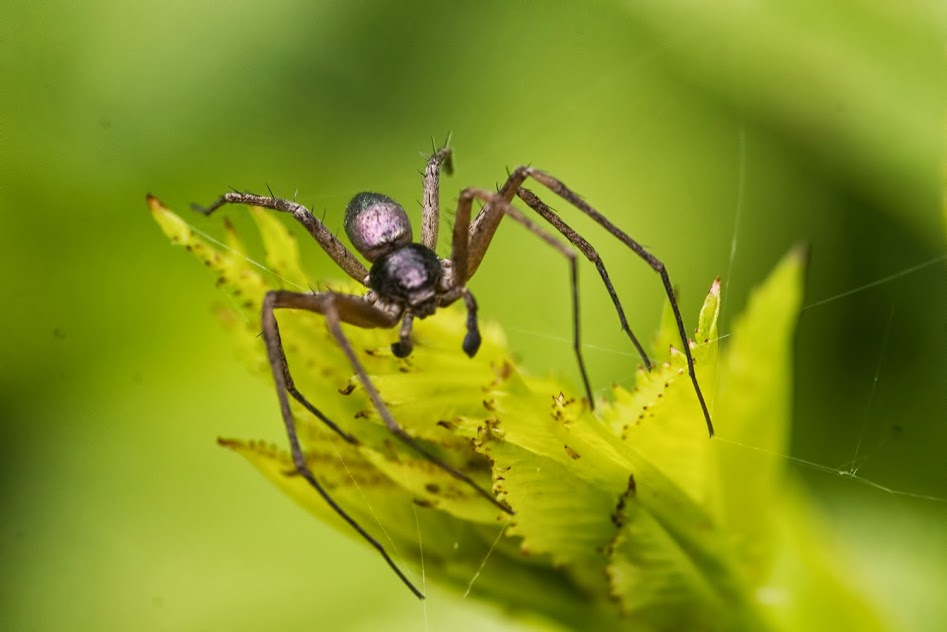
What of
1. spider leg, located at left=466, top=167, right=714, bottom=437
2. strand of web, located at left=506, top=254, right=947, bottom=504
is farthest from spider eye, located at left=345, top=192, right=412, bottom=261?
strand of web, located at left=506, top=254, right=947, bottom=504

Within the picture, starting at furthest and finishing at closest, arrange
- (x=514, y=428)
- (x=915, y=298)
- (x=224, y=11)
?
(x=224, y=11), (x=915, y=298), (x=514, y=428)

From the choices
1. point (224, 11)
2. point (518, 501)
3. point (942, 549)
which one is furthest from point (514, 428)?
point (224, 11)

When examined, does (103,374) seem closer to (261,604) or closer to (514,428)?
(261,604)

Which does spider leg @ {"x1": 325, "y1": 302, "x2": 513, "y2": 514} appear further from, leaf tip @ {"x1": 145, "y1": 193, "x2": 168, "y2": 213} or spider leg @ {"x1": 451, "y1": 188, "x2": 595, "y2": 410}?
spider leg @ {"x1": 451, "y1": 188, "x2": 595, "y2": 410}

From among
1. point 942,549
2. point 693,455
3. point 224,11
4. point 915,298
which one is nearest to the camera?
point 693,455

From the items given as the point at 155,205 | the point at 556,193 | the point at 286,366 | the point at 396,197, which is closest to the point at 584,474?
the point at 286,366

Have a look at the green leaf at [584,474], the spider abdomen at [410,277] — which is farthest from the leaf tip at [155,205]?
the spider abdomen at [410,277]

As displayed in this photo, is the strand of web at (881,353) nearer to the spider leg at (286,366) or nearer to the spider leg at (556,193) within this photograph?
the spider leg at (556,193)

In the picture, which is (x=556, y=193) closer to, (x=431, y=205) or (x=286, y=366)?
(x=431, y=205)
